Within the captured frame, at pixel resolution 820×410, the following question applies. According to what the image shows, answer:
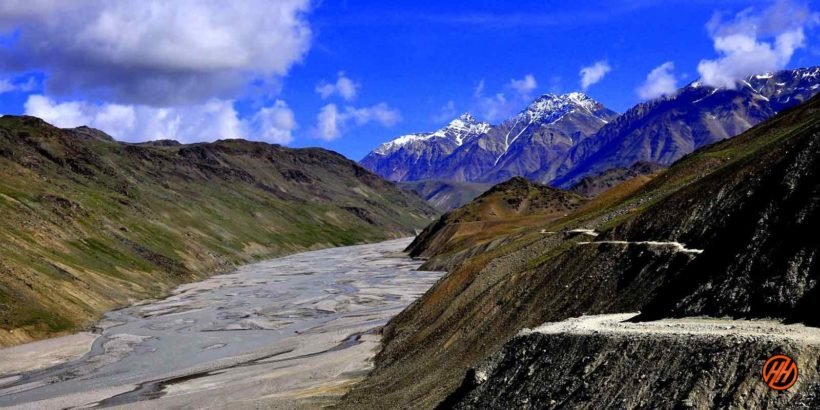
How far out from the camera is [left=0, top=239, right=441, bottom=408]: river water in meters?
58.8

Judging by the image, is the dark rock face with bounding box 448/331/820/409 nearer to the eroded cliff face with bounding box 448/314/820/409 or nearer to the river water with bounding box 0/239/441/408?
the eroded cliff face with bounding box 448/314/820/409

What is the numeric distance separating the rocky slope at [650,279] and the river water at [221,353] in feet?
18.9

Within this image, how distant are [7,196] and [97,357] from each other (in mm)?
77378

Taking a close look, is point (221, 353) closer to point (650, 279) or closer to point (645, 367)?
point (650, 279)

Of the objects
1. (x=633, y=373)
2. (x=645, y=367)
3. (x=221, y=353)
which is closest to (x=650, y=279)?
(x=633, y=373)

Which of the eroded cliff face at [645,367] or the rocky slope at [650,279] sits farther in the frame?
the rocky slope at [650,279]

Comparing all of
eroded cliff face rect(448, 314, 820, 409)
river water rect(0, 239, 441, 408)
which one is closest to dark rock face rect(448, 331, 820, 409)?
eroded cliff face rect(448, 314, 820, 409)

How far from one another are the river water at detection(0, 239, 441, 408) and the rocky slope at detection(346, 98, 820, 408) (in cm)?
577

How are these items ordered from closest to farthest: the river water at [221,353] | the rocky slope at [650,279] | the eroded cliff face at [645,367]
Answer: the eroded cliff face at [645,367]
the rocky slope at [650,279]
the river water at [221,353]

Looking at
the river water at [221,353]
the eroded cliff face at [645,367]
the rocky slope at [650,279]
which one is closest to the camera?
the eroded cliff face at [645,367]

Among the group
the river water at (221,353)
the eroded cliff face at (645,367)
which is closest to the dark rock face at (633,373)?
the eroded cliff face at (645,367)

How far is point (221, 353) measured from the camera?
79562mm

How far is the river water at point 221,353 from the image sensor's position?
5878cm

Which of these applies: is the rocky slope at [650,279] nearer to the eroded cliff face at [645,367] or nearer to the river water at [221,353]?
the eroded cliff face at [645,367]
